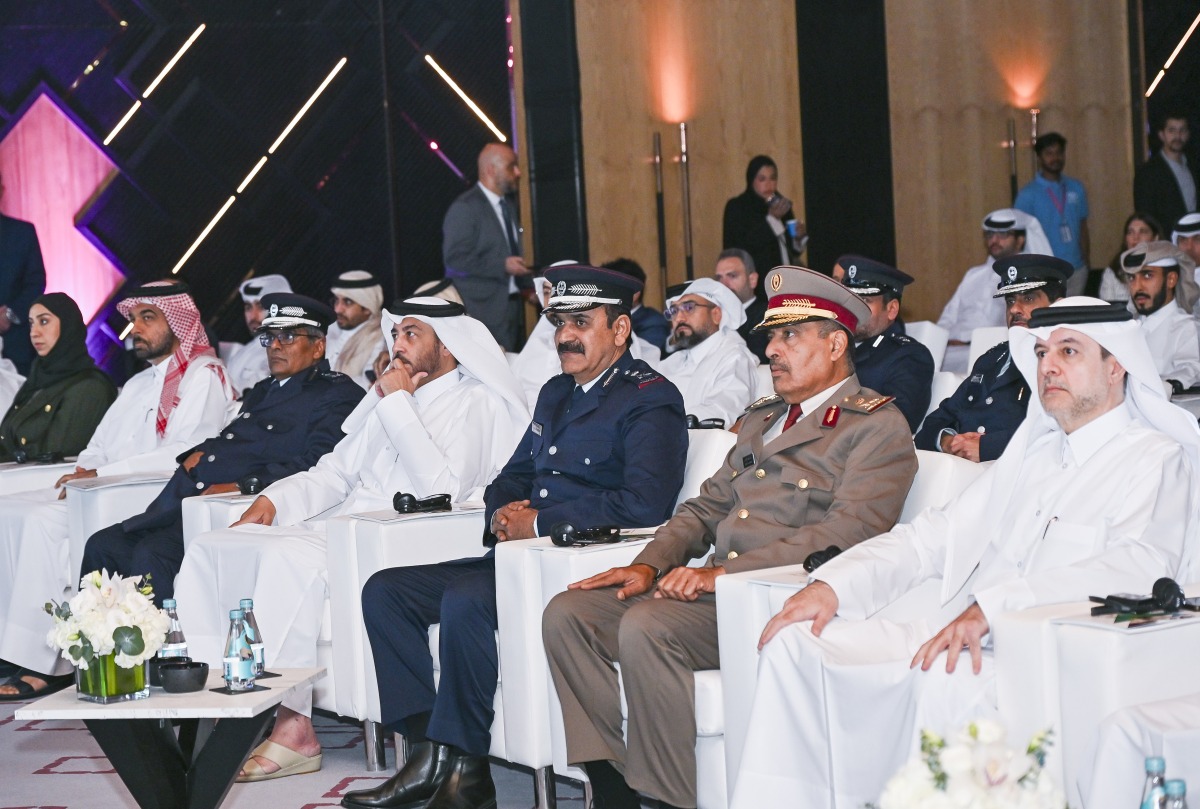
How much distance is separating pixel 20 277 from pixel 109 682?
594 cm

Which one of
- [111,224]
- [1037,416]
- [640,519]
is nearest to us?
[1037,416]

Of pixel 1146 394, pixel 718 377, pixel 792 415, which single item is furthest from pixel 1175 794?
pixel 718 377

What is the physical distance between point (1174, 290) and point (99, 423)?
15.4 feet

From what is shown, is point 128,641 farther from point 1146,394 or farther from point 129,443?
point 129,443

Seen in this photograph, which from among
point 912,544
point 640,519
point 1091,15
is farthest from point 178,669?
point 1091,15

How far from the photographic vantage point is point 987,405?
516 cm

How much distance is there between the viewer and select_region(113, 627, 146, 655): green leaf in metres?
3.43

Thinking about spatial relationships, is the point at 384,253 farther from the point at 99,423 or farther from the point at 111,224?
the point at 99,423

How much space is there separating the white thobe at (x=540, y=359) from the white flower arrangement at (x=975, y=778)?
554 cm

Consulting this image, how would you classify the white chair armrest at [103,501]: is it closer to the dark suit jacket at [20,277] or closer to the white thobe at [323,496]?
the white thobe at [323,496]

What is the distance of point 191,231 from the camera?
30.9 feet

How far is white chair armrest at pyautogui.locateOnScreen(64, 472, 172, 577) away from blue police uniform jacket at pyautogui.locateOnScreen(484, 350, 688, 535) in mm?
1816

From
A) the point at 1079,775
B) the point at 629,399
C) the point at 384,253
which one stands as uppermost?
the point at 384,253

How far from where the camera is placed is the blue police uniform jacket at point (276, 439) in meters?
5.62
